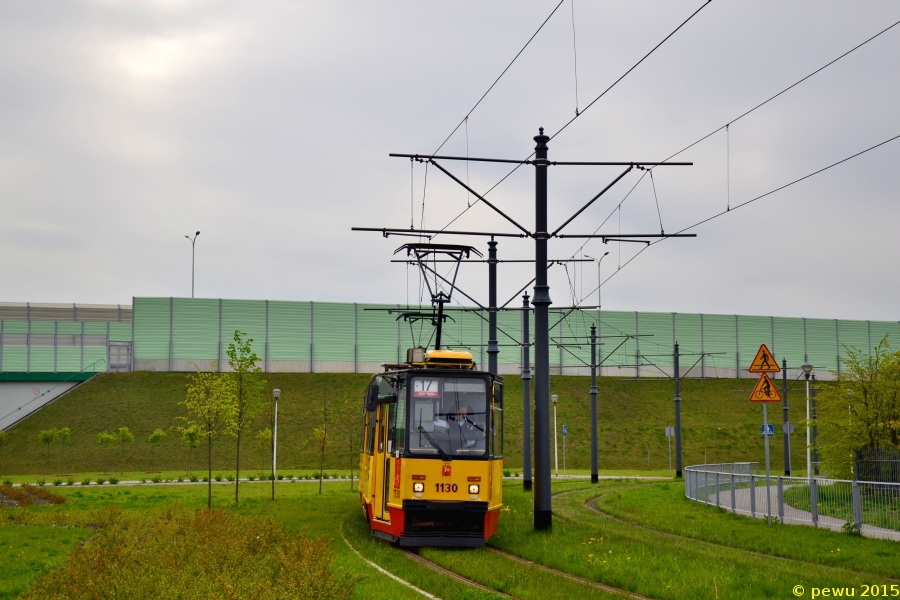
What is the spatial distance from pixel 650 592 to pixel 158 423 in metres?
63.2

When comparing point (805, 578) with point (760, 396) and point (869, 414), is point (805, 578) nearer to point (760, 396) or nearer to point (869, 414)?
point (760, 396)

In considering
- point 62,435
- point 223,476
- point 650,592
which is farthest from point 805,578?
point 62,435

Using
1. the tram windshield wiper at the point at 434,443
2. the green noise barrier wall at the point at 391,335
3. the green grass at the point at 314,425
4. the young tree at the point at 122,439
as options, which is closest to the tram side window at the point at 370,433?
the tram windshield wiper at the point at 434,443

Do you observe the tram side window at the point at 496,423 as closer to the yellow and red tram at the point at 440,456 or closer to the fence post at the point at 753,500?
the yellow and red tram at the point at 440,456

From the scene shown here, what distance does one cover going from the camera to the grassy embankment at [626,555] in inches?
488

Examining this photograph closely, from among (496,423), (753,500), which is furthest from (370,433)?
(753,500)

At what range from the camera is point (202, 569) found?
11.1 metres

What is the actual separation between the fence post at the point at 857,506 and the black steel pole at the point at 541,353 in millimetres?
6337

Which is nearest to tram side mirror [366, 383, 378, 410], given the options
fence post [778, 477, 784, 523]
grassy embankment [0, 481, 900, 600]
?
grassy embankment [0, 481, 900, 600]

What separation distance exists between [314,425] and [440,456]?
55.1m

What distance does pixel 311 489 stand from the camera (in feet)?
135

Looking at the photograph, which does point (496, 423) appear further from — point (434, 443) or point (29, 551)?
point (29, 551)

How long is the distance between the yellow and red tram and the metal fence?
24.6 ft

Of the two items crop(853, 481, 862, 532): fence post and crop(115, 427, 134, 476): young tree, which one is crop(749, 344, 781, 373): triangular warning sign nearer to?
crop(853, 481, 862, 532): fence post
